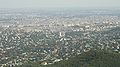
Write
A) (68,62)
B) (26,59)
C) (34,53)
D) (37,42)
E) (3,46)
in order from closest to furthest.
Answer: (68,62) < (26,59) < (34,53) < (3,46) < (37,42)

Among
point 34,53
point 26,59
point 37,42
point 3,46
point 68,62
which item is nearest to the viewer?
point 68,62

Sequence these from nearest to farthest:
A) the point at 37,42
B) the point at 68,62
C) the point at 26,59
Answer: the point at 68,62
the point at 26,59
the point at 37,42

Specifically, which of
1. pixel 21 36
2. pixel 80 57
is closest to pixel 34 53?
pixel 80 57

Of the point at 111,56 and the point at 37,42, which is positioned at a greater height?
the point at 111,56

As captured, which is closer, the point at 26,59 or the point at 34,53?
the point at 26,59

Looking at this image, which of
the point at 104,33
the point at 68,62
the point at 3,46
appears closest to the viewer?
the point at 68,62

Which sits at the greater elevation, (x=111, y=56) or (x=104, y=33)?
(x=111, y=56)

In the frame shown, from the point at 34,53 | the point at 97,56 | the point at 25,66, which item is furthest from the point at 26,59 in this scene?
the point at 97,56

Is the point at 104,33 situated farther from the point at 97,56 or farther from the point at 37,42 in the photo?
the point at 97,56

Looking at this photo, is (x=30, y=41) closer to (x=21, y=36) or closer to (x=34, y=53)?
(x=21, y=36)
